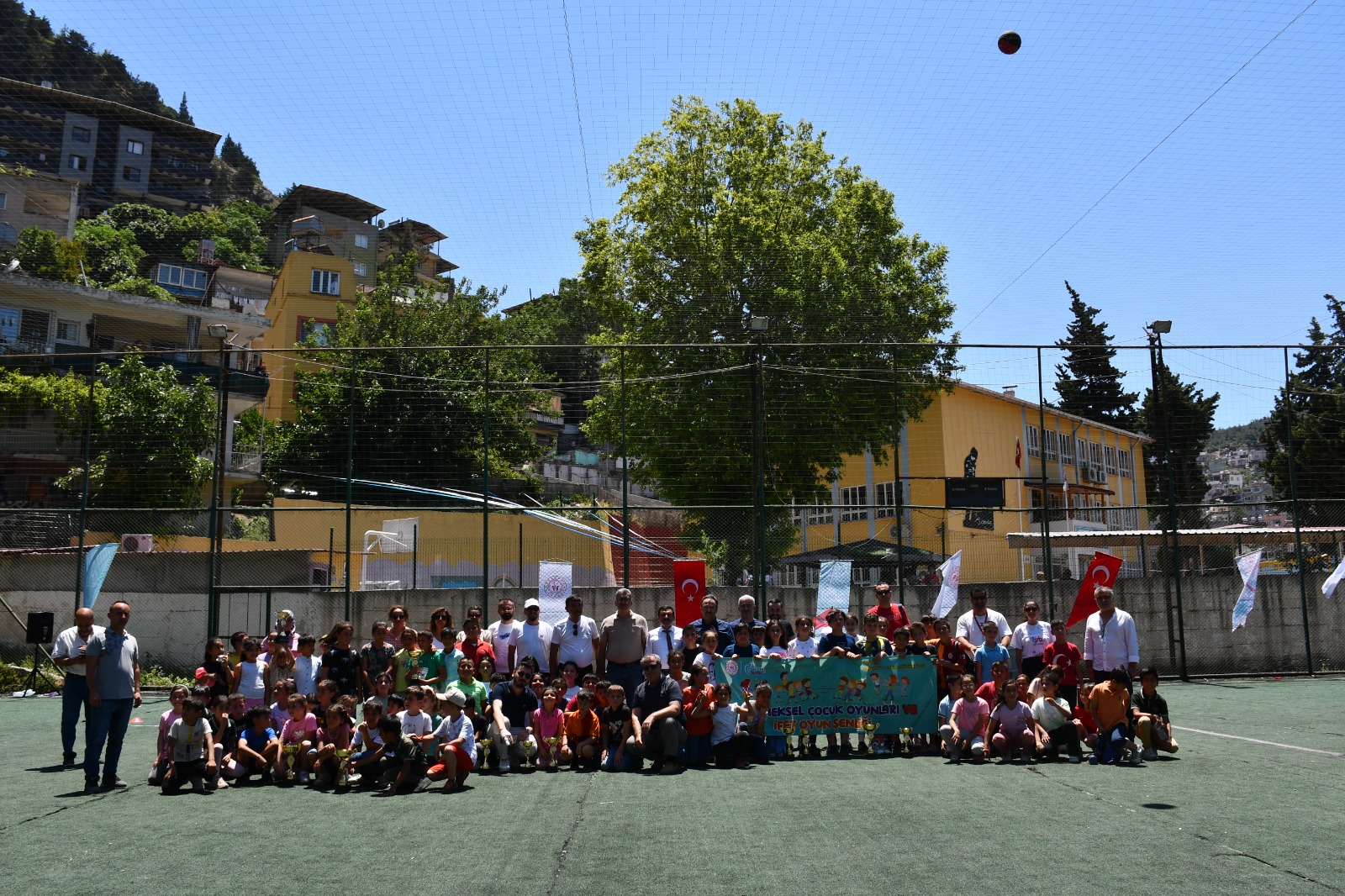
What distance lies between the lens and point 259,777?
9.29 meters

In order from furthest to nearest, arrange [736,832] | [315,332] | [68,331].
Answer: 1. [315,332]
2. [68,331]
3. [736,832]

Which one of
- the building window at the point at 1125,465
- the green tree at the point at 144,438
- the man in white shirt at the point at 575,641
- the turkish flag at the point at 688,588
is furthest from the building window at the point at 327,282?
the man in white shirt at the point at 575,641

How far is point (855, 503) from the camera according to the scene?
2084 cm

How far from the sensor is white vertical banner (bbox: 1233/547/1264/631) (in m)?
A: 17.0

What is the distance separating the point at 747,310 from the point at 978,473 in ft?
27.7

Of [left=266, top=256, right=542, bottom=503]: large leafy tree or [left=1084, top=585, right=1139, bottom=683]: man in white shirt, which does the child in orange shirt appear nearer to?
[left=1084, top=585, right=1139, bottom=683]: man in white shirt

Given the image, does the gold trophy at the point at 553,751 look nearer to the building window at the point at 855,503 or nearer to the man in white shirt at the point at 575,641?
the man in white shirt at the point at 575,641

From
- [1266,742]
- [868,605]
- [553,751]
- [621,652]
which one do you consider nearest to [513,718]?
A: [553,751]

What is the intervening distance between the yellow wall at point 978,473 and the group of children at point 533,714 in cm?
745

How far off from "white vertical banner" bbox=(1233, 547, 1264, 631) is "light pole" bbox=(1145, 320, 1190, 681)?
882 millimetres

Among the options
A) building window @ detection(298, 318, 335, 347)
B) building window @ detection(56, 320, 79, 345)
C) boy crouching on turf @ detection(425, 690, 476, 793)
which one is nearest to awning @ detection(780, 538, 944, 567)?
boy crouching on turf @ detection(425, 690, 476, 793)

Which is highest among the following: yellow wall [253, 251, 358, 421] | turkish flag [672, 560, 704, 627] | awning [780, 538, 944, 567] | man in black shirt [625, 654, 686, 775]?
yellow wall [253, 251, 358, 421]

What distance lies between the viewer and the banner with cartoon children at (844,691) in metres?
10.4

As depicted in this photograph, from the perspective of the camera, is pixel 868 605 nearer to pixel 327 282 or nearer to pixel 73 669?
pixel 73 669
